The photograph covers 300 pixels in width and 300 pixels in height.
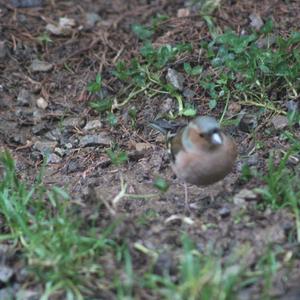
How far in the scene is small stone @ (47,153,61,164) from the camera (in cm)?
524

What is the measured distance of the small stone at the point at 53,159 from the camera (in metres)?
5.24

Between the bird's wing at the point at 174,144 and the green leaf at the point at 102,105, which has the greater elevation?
the bird's wing at the point at 174,144

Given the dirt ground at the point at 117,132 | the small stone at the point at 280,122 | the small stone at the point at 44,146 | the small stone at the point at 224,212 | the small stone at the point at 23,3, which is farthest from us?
the small stone at the point at 23,3

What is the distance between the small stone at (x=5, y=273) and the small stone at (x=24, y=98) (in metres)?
2.09

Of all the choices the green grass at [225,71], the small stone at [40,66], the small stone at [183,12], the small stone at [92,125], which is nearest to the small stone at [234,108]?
the green grass at [225,71]

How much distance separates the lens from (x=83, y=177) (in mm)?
4973

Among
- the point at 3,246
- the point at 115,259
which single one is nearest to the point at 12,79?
the point at 3,246

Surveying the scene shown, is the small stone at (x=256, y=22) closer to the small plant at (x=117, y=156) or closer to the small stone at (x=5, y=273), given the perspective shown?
the small plant at (x=117, y=156)

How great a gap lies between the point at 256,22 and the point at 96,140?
1675 mm

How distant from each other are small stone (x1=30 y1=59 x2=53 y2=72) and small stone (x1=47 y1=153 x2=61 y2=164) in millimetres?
954

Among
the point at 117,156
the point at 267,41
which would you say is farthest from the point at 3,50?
the point at 267,41

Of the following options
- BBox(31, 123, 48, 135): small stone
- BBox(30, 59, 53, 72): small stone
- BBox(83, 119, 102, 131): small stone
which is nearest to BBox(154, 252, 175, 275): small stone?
BBox(83, 119, 102, 131): small stone

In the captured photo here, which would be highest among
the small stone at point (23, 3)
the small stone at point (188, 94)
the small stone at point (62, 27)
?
the small stone at point (188, 94)

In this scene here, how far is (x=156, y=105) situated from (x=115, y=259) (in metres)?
1.98
